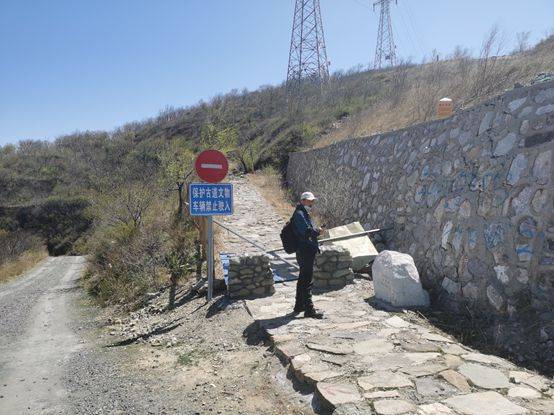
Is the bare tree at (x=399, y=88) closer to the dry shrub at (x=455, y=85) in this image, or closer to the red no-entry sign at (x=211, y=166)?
the dry shrub at (x=455, y=85)

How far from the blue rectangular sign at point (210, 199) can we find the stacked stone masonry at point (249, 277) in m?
0.86

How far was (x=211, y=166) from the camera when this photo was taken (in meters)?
6.62

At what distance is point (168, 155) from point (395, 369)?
13.2 metres

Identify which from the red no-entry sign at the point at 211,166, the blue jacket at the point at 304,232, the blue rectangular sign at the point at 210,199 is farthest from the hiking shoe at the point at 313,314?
the red no-entry sign at the point at 211,166

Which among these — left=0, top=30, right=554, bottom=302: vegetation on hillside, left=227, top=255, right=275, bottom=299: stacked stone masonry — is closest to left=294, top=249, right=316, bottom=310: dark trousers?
left=227, top=255, right=275, bottom=299: stacked stone masonry

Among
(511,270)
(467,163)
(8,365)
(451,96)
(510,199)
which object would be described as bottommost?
(8,365)

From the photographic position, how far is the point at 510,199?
4883mm

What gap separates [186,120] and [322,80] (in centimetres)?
1943

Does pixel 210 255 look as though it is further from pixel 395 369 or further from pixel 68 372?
pixel 395 369

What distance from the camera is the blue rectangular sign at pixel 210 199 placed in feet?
21.5

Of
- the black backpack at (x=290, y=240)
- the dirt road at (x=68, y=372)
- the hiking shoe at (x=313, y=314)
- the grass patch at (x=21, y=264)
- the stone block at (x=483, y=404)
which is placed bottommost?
the grass patch at (x=21, y=264)

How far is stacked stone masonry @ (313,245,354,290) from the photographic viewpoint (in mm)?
6766

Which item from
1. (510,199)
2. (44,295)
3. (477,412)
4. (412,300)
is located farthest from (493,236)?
(44,295)

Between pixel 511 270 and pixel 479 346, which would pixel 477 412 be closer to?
pixel 479 346
